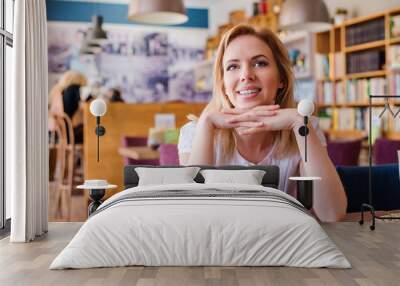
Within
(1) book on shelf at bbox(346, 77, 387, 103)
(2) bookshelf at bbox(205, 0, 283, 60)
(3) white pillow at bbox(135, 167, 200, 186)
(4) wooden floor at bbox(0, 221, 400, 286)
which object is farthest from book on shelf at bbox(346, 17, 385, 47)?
(4) wooden floor at bbox(0, 221, 400, 286)

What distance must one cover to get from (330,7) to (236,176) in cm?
514

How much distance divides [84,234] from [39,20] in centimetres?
186

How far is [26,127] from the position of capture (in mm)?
4207

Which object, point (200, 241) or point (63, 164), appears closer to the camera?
point (200, 241)

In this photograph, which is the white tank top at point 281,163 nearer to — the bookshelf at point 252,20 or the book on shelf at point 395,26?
the book on shelf at point 395,26

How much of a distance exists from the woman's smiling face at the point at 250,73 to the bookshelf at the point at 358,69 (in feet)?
8.55

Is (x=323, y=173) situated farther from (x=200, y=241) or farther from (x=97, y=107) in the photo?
(x=97, y=107)

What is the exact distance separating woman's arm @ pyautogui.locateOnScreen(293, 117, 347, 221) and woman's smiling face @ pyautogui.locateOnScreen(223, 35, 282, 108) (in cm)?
38

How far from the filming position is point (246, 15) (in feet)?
36.0

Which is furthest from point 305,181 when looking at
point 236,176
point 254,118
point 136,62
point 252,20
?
point 136,62

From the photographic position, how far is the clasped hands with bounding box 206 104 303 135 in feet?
14.4

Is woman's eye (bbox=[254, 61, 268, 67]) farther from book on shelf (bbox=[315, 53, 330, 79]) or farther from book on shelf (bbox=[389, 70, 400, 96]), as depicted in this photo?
book on shelf (bbox=[315, 53, 330, 79])

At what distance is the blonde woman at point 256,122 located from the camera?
440cm

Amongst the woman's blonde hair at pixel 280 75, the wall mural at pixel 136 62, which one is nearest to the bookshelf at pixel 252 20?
the wall mural at pixel 136 62
